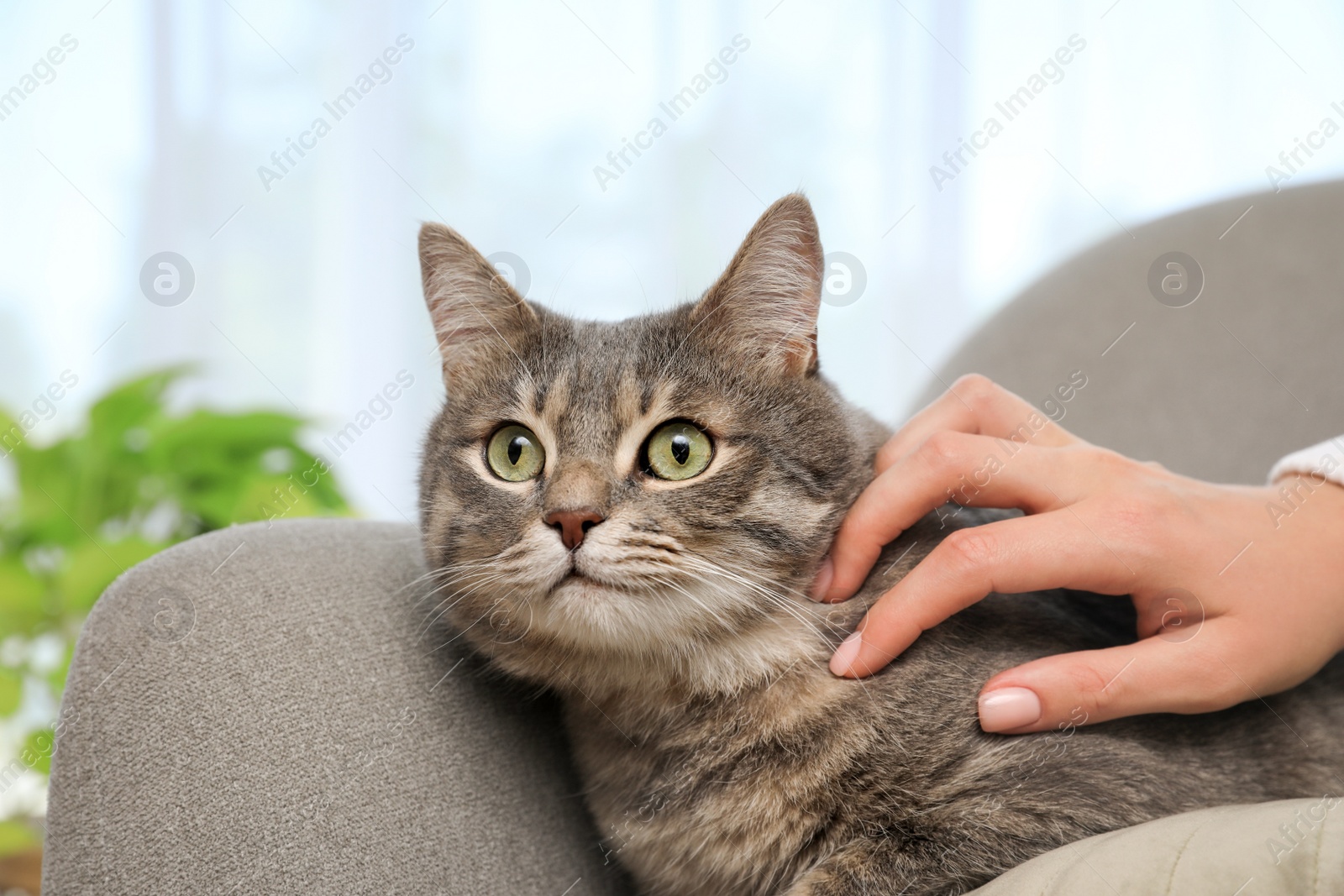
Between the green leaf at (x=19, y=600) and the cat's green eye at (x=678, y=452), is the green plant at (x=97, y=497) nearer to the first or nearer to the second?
the green leaf at (x=19, y=600)

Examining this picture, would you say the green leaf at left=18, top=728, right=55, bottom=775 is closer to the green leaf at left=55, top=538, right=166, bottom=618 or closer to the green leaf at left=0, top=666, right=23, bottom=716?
the green leaf at left=0, top=666, right=23, bottom=716

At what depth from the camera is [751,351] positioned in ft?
4.45

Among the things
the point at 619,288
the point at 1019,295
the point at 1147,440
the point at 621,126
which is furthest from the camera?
the point at 619,288

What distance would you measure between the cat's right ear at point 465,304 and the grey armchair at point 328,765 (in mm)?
333

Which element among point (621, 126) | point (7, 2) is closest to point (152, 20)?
point (7, 2)

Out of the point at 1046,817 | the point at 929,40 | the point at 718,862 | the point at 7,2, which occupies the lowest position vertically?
the point at 7,2

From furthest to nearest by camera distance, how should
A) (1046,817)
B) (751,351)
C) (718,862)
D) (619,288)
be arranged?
(619,288) → (751,351) → (718,862) → (1046,817)

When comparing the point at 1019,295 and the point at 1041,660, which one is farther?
the point at 1019,295

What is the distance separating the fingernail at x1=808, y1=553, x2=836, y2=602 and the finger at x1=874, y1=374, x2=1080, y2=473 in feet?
0.59

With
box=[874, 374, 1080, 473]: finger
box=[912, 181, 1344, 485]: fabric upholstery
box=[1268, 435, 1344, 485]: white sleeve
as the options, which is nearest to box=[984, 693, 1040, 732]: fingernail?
box=[874, 374, 1080, 473]: finger

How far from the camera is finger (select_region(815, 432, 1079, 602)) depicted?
45.7 inches

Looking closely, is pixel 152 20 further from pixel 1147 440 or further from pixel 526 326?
pixel 1147 440

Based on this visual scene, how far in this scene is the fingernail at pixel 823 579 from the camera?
1.24 meters

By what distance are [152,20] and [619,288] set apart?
1.97 meters
